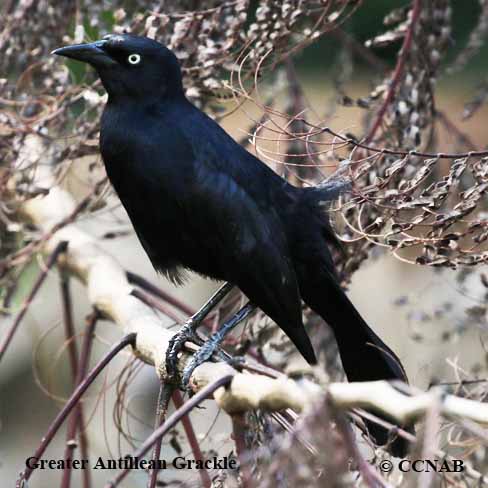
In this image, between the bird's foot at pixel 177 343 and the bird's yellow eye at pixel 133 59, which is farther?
the bird's yellow eye at pixel 133 59

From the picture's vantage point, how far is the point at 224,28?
157 inches

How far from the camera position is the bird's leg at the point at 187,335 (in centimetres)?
320

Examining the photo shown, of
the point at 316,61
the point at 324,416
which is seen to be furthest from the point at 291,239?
the point at 316,61

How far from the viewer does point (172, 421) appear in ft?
6.91

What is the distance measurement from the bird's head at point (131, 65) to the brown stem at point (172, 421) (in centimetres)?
156

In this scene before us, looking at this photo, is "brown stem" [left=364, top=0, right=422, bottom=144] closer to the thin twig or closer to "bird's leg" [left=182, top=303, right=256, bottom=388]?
"bird's leg" [left=182, top=303, right=256, bottom=388]

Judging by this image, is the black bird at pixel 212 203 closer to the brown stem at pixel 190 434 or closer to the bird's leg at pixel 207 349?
the bird's leg at pixel 207 349

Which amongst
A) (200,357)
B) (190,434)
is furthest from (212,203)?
(190,434)

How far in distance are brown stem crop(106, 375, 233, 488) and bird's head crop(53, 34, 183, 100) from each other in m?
1.56

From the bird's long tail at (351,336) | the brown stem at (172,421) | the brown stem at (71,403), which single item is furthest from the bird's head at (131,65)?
the brown stem at (172,421)

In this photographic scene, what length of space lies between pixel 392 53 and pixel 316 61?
1.59 m

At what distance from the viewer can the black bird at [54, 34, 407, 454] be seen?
3.48 m

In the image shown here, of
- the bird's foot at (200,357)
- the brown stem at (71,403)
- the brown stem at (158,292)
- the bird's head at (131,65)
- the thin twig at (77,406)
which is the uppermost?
the bird's head at (131,65)

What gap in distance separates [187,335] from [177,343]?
0.12m
